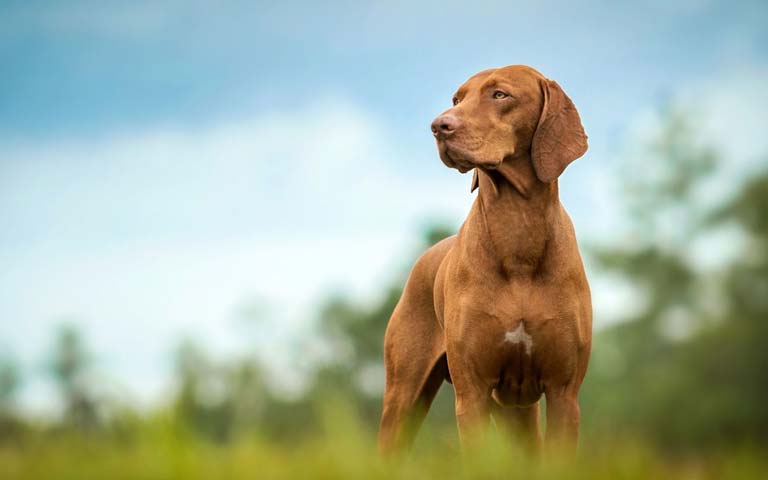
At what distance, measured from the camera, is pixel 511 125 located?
660 centimetres

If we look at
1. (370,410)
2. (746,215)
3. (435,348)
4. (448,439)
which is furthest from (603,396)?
(448,439)

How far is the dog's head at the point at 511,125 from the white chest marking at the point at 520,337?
1.11 metres

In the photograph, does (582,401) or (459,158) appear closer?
(459,158)

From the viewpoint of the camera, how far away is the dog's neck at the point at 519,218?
22.0 ft

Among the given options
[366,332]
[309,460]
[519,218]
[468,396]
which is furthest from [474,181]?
[366,332]

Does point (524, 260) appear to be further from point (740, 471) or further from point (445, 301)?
point (740, 471)

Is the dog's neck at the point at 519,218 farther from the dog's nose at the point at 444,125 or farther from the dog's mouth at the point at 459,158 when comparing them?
the dog's nose at the point at 444,125

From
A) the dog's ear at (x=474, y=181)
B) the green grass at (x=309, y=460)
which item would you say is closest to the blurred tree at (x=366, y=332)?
the dog's ear at (x=474, y=181)

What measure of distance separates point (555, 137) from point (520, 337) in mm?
1498

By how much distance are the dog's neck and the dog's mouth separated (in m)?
0.32

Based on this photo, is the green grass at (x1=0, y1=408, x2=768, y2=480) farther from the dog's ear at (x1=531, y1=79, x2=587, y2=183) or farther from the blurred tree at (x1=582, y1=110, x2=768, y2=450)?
the blurred tree at (x1=582, y1=110, x2=768, y2=450)

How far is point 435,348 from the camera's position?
8.09m

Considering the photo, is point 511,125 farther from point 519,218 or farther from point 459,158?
point 519,218

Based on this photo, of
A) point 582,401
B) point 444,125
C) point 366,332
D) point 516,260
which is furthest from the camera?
point 582,401
